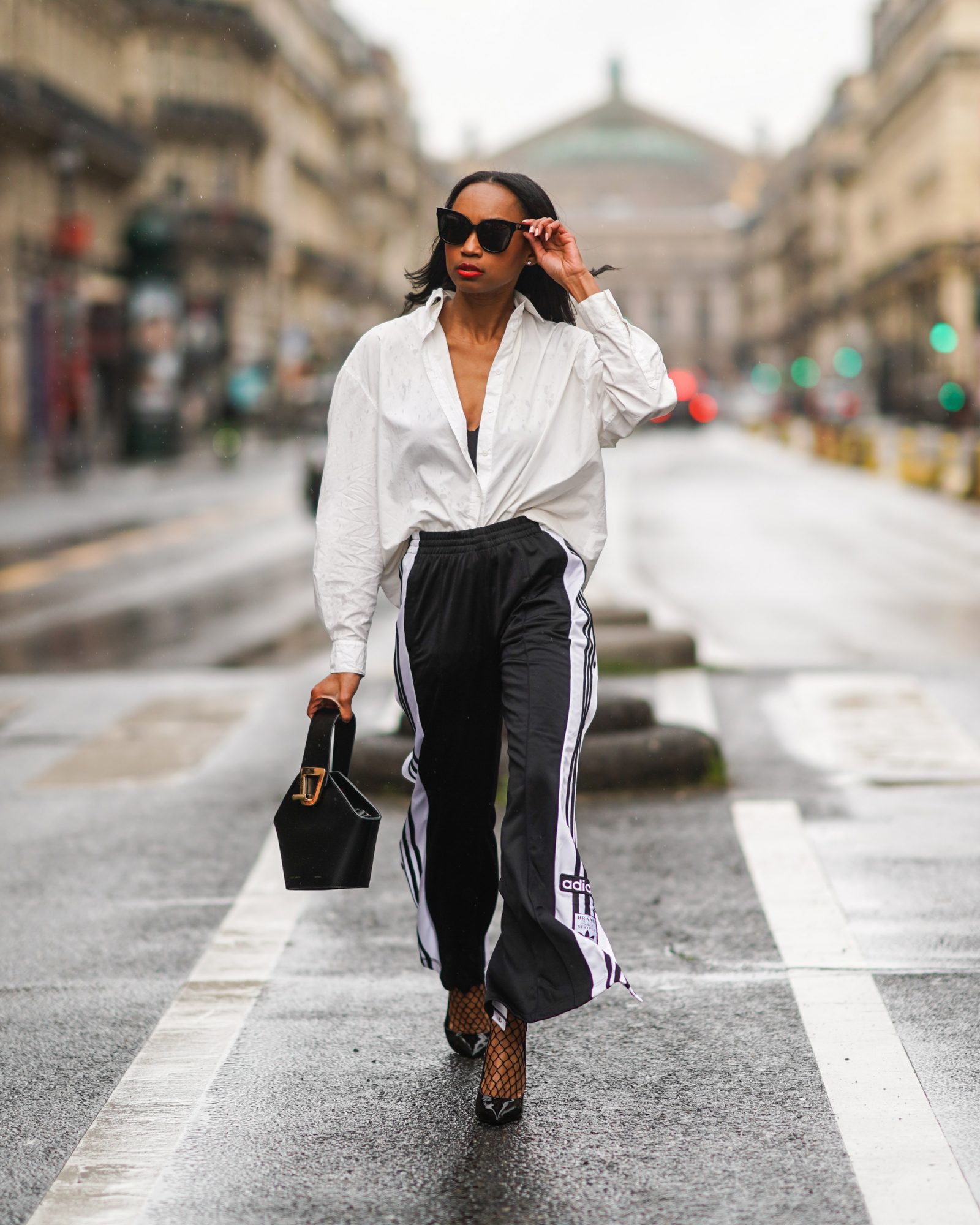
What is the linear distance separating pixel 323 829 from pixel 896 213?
300 feet

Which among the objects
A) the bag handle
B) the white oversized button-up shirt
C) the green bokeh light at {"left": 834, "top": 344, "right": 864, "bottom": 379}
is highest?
the white oversized button-up shirt

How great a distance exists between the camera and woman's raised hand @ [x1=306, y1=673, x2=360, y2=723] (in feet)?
13.1

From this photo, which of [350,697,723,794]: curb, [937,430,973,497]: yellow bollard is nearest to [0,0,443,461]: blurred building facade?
[937,430,973,497]: yellow bollard

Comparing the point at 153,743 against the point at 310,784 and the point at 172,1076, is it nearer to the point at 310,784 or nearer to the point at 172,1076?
the point at 172,1076

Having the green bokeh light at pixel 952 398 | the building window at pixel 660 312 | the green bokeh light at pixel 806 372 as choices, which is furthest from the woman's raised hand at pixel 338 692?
the building window at pixel 660 312

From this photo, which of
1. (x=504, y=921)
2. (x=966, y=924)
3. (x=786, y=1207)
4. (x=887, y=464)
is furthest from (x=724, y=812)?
(x=887, y=464)

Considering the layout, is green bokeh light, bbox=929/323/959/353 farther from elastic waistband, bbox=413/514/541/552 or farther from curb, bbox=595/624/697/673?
elastic waistband, bbox=413/514/541/552

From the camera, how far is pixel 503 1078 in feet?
12.4

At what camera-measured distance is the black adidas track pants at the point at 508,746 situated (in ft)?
12.5

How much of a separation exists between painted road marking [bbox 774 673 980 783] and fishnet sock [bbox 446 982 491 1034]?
3466 mm

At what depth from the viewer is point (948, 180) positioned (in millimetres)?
77562

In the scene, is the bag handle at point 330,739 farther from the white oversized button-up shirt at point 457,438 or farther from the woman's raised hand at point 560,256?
the woman's raised hand at point 560,256

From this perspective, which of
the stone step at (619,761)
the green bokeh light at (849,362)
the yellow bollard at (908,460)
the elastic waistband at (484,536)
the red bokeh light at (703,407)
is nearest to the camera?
the elastic waistband at (484,536)

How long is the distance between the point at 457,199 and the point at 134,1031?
196cm
